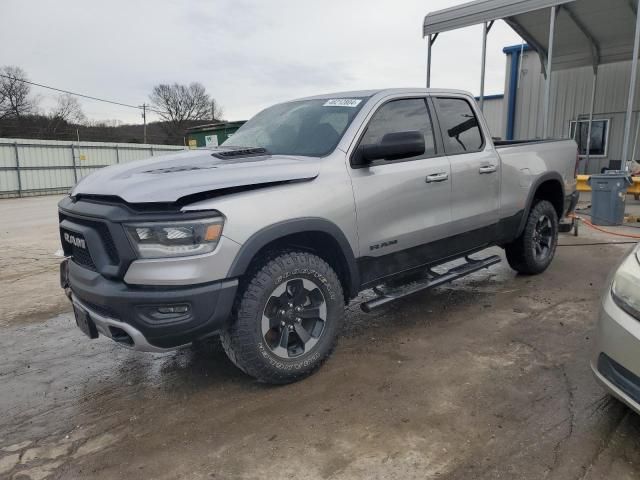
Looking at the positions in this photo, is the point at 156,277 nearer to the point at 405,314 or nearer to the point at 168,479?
the point at 168,479

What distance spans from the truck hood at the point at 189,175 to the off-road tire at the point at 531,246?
10.1 feet

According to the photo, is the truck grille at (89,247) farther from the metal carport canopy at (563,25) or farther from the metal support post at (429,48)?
the metal support post at (429,48)

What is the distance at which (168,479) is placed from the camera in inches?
93.0

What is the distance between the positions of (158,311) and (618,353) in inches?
92.4

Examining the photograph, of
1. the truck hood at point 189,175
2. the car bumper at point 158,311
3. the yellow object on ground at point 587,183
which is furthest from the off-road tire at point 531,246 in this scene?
the yellow object on ground at point 587,183

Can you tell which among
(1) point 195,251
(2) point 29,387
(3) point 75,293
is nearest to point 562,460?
(1) point 195,251

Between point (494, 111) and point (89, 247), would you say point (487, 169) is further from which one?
point (494, 111)

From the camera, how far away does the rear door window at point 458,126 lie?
4.31 m

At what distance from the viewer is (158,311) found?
106 inches

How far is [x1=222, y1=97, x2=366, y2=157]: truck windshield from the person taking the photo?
3.59 m

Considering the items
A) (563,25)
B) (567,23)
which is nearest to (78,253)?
(567,23)

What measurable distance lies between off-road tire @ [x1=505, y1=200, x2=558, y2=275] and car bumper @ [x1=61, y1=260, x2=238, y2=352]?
373cm

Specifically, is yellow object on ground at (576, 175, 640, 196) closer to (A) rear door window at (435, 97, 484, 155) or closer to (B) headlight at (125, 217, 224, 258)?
(A) rear door window at (435, 97, 484, 155)

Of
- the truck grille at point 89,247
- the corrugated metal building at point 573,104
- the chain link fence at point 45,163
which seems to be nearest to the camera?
the truck grille at point 89,247
